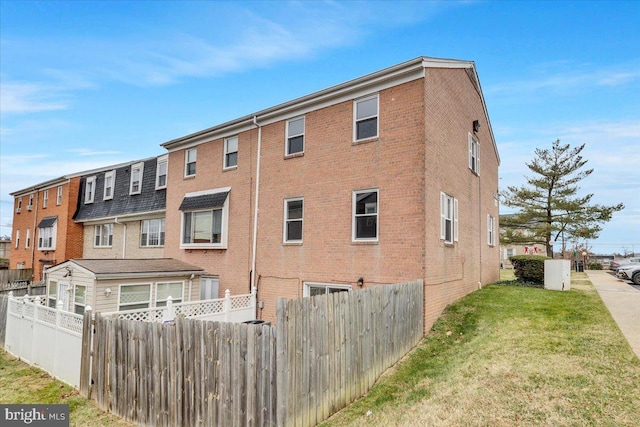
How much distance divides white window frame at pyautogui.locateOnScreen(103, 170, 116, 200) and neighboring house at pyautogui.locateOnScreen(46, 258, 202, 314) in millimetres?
9705

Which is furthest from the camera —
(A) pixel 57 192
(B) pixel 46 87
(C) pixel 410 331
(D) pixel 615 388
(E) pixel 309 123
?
(A) pixel 57 192

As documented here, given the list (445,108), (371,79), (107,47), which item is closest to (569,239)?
(445,108)

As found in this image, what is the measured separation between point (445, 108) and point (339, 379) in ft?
30.9

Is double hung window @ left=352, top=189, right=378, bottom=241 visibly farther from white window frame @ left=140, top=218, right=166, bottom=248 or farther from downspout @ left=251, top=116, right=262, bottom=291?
white window frame @ left=140, top=218, right=166, bottom=248

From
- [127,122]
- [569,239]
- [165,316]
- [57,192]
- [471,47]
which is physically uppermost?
[471,47]

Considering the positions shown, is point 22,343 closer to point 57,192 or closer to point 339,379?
point 339,379

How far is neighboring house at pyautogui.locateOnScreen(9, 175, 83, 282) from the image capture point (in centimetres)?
2602

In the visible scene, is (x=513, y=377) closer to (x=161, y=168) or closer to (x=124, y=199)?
(x=161, y=168)

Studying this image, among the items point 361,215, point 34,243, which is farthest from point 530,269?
point 34,243

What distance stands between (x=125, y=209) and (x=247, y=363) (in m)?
20.0

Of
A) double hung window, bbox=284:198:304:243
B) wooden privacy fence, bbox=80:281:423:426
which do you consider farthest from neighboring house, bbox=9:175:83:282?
wooden privacy fence, bbox=80:281:423:426

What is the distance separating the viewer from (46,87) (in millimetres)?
16766

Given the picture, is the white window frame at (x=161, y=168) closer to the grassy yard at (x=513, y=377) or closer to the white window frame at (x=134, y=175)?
the white window frame at (x=134, y=175)

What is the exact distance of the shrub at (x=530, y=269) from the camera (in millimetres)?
16344
